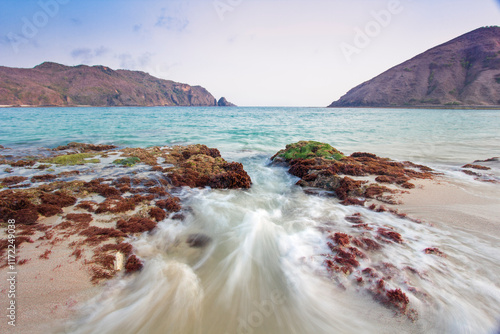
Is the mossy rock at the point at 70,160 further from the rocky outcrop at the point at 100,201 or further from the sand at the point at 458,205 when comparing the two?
the sand at the point at 458,205

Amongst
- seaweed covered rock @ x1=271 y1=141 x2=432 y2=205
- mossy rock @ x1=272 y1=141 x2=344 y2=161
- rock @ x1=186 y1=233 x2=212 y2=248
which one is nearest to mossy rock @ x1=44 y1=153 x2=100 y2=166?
rock @ x1=186 y1=233 x2=212 y2=248

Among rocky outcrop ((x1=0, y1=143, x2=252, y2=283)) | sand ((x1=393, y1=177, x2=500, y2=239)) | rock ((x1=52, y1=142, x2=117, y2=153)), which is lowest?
sand ((x1=393, y1=177, x2=500, y2=239))

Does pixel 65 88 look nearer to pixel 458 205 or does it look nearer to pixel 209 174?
pixel 209 174

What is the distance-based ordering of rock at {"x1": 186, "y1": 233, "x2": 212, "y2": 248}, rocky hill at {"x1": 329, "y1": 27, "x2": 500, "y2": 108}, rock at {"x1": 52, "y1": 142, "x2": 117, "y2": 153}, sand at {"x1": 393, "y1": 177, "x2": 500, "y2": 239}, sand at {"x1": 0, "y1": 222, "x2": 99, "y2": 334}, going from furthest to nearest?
rocky hill at {"x1": 329, "y1": 27, "x2": 500, "y2": 108}, rock at {"x1": 52, "y1": 142, "x2": 117, "y2": 153}, sand at {"x1": 393, "y1": 177, "x2": 500, "y2": 239}, rock at {"x1": 186, "y1": 233, "x2": 212, "y2": 248}, sand at {"x1": 0, "y1": 222, "x2": 99, "y2": 334}

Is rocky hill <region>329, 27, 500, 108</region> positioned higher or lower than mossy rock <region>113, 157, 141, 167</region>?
higher

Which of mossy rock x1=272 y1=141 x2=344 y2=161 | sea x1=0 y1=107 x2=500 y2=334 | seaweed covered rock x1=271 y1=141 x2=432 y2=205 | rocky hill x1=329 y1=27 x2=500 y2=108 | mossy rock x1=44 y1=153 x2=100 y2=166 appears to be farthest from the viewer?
rocky hill x1=329 y1=27 x2=500 y2=108

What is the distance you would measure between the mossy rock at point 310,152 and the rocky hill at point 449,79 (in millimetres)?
117635

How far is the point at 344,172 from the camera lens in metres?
8.67

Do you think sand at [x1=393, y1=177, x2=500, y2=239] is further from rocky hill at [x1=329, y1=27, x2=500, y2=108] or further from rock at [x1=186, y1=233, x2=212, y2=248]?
rocky hill at [x1=329, y1=27, x2=500, y2=108]

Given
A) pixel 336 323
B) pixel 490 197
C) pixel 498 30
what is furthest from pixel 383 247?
pixel 498 30

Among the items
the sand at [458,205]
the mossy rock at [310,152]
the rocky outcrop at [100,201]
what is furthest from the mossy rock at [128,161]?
the sand at [458,205]

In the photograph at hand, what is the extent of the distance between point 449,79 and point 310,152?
151 metres

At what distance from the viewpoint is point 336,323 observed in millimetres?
3023

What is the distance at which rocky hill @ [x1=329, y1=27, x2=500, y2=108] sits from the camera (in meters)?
94.8
